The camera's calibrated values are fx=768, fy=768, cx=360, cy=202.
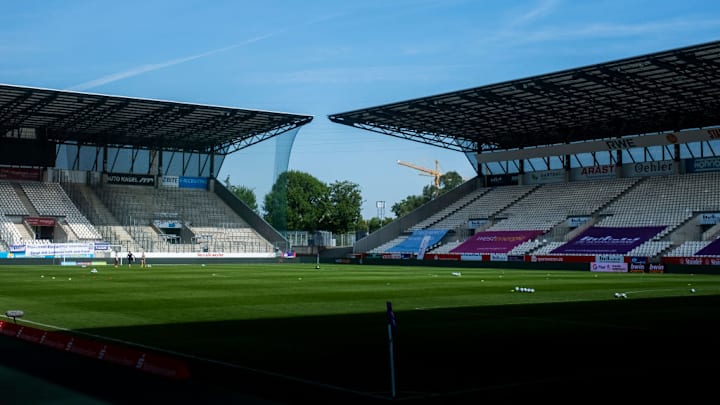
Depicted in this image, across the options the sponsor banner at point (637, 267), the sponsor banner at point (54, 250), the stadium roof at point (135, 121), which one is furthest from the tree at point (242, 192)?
the sponsor banner at point (637, 267)

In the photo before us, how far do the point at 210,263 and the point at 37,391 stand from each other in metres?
63.5

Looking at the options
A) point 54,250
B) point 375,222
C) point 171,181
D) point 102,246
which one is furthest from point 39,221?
point 375,222

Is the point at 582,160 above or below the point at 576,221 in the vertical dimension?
above

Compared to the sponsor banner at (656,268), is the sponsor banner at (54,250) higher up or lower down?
higher up

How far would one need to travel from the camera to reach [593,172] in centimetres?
8075

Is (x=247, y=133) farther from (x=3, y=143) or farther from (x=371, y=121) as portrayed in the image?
(x=3, y=143)

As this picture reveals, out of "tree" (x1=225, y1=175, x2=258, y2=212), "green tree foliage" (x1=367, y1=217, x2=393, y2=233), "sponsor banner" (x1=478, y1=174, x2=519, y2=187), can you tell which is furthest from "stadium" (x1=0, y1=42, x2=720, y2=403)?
"green tree foliage" (x1=367, y1=217, x2=393, y2=233)

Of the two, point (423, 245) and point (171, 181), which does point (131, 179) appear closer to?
point (171, 181)

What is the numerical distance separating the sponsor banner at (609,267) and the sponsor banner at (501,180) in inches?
1100

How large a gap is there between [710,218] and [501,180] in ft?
93.8

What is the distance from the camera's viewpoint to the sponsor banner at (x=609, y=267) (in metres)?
59.1

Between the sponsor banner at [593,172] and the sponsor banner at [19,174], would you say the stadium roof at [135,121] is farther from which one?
the sponsor banner at [593,172]

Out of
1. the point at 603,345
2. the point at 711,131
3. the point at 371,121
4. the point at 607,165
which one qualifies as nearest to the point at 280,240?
the point at 371,121

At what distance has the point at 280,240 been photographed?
84.5m
